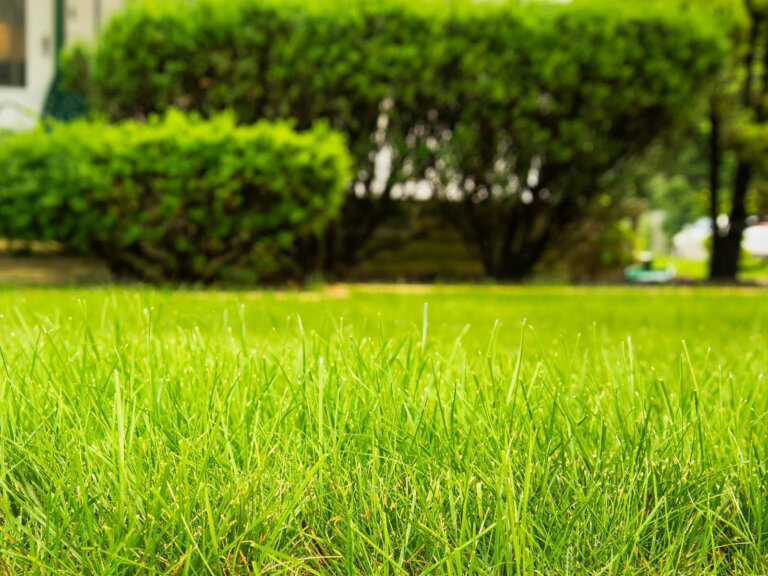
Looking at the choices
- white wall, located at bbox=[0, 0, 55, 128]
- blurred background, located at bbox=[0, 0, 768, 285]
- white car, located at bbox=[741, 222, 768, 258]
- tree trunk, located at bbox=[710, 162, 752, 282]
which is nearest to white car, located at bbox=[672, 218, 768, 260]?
white car, located at bbox=[741, 222, 768, 258]

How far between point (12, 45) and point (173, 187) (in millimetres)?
6650

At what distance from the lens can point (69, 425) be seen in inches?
69.5

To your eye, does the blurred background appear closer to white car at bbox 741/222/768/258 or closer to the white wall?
the white wall

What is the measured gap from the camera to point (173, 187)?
6.77 meters

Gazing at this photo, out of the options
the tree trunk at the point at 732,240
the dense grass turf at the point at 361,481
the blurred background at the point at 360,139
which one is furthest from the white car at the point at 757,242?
the dense grass turf at the point at 361,481

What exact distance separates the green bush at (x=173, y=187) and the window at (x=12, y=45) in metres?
5.19

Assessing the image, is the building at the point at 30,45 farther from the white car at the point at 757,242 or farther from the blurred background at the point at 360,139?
the white car at the point at 757,242

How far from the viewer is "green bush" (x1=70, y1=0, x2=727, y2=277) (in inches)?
321

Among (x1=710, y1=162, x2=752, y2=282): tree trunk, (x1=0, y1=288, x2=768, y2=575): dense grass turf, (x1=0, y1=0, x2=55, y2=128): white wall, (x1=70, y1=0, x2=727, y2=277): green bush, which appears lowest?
(x1=0, y1=288, x2=768, y2=575): dense grass turf

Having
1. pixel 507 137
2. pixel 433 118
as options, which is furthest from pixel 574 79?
pixel 433 118

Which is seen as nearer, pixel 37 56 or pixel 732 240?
pixel 732 240

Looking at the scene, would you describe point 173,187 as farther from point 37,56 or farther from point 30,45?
point 30,45

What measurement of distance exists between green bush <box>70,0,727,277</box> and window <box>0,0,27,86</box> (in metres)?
3.49

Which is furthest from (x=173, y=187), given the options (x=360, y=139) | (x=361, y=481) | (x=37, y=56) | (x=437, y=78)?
(x=37, y=56)
